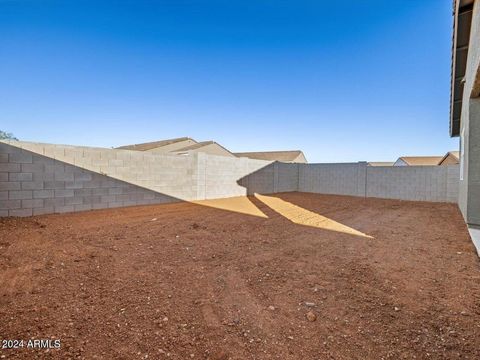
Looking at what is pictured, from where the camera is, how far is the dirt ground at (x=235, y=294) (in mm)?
1399

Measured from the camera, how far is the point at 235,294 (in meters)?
2.05

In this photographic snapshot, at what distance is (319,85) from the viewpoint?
11.6 meters

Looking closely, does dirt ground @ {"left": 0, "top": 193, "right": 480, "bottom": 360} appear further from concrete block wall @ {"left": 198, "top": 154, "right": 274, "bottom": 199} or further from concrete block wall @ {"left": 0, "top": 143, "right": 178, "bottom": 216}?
concrete block wall @ {"left": 198, "top": 154, "right": 274, "bottom": 199}

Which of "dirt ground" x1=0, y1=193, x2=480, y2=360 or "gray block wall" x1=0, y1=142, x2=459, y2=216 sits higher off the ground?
"gray block wall" x1=0, y1=142, x2=459, y2=216

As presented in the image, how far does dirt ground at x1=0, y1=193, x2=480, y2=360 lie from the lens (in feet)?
4.59

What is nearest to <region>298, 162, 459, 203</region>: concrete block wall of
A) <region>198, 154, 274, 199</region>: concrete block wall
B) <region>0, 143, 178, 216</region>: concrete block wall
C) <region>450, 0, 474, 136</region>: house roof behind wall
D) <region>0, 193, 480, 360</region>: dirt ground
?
<region>450, 0, 474, 136</region>: house roof behind wall

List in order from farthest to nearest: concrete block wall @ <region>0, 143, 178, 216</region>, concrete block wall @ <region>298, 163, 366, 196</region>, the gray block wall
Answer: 1. concrete block wall @ <region>298, 163, 366, 196</region>
2. the gray block wall
3. concrete block wall @ <region>0, 143, 178, 216</region>

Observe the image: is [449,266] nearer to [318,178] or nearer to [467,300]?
[467,300]

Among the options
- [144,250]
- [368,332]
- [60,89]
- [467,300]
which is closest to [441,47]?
[467,300]

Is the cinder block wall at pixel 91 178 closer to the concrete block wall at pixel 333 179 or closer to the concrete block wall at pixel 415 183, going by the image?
the concrete block wall at pixel 333 179

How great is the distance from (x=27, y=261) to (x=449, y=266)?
507 cm

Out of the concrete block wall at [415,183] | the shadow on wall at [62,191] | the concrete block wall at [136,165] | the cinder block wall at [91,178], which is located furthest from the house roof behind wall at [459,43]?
the concrete block wall at [136,165]

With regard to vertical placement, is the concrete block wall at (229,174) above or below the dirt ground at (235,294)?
above

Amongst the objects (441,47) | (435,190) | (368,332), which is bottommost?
(368,332)
